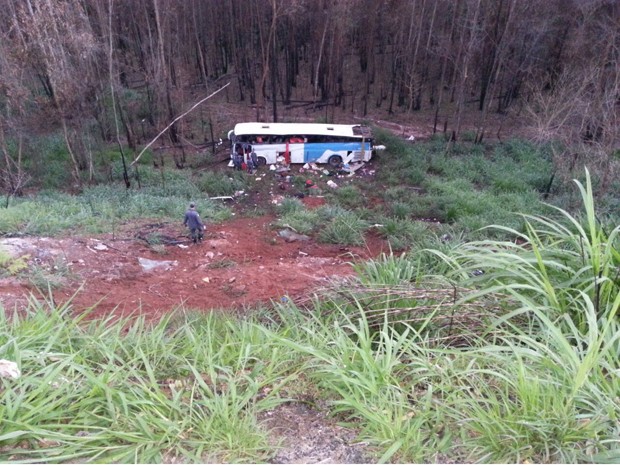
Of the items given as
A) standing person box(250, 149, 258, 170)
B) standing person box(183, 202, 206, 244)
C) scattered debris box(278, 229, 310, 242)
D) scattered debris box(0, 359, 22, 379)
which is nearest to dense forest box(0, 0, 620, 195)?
standing person box(250, 149, 258, 170)

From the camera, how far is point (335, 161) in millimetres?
14883

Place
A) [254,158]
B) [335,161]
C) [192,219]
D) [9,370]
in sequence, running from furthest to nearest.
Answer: [335,161], [254,158], [192,219], [9,370]

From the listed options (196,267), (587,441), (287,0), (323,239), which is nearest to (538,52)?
(287,0)

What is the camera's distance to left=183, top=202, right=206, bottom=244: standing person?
8.56m

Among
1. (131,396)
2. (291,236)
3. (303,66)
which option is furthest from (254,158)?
(131,396)

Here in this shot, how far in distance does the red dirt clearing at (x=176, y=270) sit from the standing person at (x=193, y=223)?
0.21 meters

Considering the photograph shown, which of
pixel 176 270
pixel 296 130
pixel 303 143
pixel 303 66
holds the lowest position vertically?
pixel 176 270

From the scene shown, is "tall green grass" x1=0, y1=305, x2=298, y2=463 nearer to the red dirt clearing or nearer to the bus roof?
the red dirt clearing

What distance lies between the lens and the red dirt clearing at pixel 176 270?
646 cm

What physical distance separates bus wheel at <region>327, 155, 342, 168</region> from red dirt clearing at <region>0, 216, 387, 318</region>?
18.5 feet

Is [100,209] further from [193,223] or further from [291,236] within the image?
[291,236]

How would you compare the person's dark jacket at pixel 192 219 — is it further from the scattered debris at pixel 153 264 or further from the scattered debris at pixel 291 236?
the scattered debris at pixel 291 236

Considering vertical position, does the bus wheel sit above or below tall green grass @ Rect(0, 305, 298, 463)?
below

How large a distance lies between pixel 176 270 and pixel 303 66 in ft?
53.2
